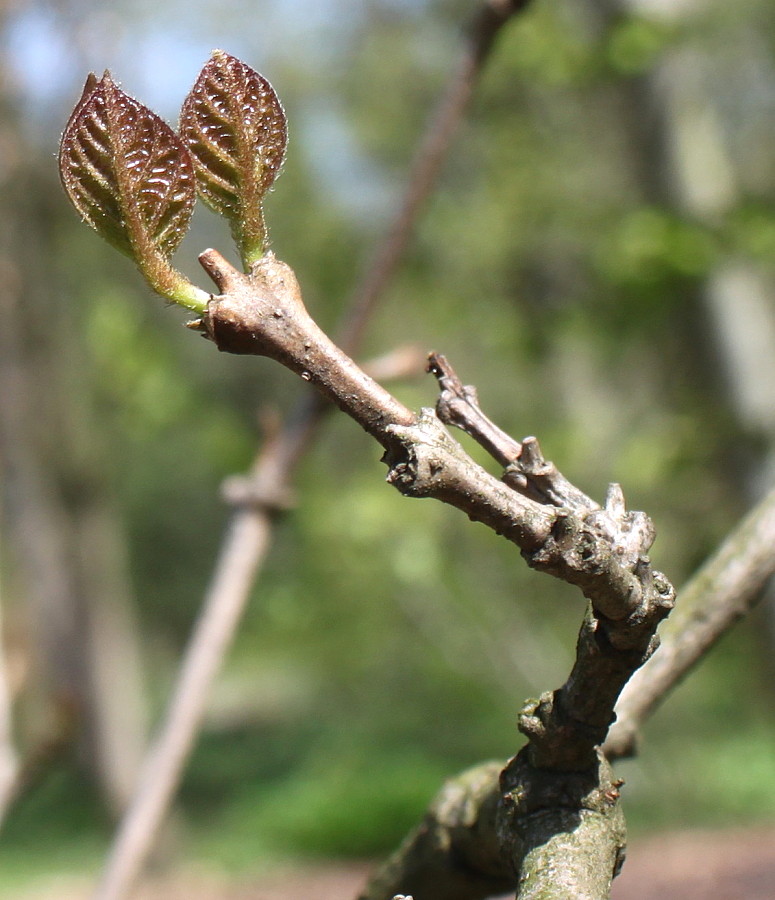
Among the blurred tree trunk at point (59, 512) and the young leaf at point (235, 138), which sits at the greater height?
the blurred tree trunk at point (59, 512)

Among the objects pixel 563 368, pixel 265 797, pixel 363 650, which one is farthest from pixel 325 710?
pixel 563 368

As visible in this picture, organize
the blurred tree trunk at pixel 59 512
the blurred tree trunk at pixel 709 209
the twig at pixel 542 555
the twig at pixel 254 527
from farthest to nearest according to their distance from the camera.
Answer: the blurred tree trunk at pixel 59 512 < the blurred tree trunk at pixel 709 209 < the twig at pixel 254 527 < the twig at pixel 542 555

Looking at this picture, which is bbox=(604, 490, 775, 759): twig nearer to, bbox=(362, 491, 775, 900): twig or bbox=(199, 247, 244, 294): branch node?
bbox=(362, 491, 775, 900): twig

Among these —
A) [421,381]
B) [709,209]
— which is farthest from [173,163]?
[421,381]

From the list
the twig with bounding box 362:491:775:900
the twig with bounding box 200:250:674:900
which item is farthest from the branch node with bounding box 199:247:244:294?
the twig with bounding box 362:491:775:900

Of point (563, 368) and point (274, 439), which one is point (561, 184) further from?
point (274, 439)

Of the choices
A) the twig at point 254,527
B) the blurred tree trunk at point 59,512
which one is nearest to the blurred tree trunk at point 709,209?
the blurred tree trunk at point 59,512

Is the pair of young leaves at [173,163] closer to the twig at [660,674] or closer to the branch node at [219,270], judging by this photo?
the branch node at [219,270]
